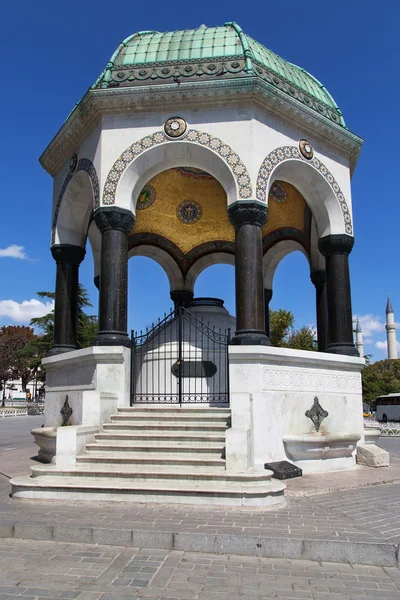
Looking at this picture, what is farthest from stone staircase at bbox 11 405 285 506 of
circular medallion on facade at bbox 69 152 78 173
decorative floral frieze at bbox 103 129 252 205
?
circular medallion on facade at bbox 69 152 78 173

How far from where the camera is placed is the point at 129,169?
32.8 feet

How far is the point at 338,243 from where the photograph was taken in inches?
434

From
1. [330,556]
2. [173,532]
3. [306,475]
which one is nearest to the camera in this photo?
[330,556]

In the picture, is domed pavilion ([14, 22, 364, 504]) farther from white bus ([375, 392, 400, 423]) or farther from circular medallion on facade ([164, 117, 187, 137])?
white bus ([375, 392, 400, 423])

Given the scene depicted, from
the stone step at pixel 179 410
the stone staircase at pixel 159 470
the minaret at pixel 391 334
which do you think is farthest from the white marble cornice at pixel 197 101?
the minaret at pixel 391 334

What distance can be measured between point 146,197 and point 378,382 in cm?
5473

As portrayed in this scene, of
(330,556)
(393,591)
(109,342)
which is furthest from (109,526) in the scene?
(109,342)

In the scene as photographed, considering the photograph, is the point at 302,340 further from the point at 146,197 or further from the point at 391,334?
the point at 391,334

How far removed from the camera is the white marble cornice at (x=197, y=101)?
969 cm

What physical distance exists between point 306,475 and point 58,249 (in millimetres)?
7038

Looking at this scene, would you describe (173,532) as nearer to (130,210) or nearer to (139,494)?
(139,494)

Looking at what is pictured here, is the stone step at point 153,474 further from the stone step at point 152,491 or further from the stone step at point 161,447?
the stone step at point 161,447

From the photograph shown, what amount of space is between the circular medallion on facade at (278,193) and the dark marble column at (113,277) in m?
4.63

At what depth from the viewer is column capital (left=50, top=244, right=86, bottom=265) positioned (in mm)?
11805
